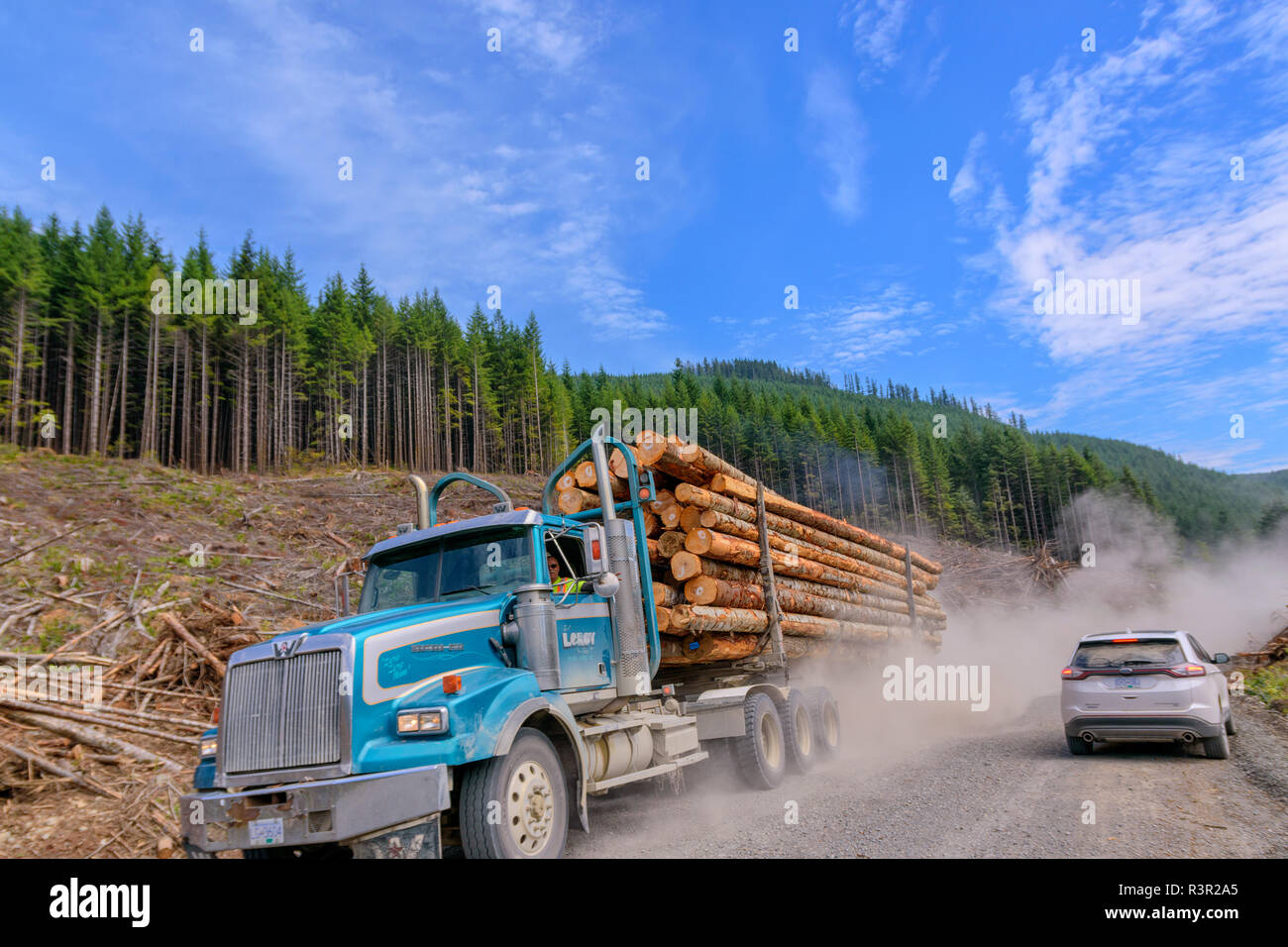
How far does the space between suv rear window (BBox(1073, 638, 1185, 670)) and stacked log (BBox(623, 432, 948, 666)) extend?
406 cm

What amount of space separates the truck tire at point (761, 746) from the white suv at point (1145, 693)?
3780 millimetres

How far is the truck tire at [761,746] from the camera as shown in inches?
379

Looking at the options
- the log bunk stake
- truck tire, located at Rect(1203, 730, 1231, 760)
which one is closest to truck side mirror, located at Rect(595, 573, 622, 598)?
the log bunk stake

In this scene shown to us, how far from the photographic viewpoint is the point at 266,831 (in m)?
4.86

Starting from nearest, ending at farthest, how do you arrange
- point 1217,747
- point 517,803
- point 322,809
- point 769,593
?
point 322,809 < point 517,803 < point 1217,747 < point 769,593

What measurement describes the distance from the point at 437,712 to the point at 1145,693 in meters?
8.75

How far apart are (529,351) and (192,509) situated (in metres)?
39.5

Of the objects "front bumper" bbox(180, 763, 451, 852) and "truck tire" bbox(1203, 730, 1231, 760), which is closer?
"front bumper" bbox(180, 763, 451, 852)

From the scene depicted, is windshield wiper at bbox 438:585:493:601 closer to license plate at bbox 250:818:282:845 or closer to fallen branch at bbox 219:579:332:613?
license plate at bbox 250:818:282:845

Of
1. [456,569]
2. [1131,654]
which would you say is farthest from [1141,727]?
[456,569]

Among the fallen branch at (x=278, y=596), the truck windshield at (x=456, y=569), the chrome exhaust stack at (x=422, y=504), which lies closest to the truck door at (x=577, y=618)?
the truck windshield at (x=456, y=569)

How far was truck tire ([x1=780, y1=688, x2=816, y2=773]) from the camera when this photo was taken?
1077cm

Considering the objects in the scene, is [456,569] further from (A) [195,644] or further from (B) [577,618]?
(A) [195,644]
